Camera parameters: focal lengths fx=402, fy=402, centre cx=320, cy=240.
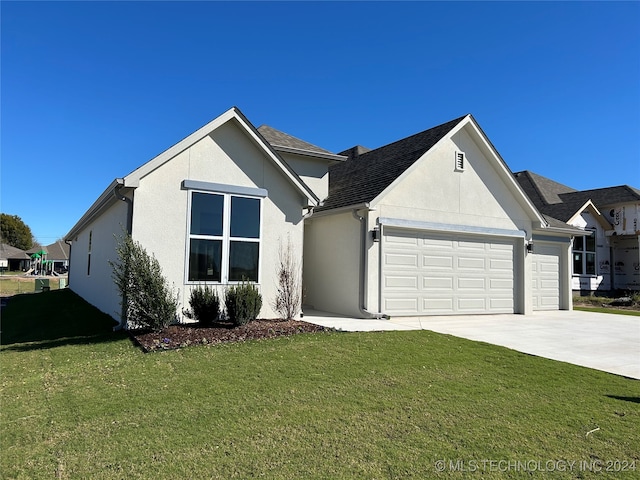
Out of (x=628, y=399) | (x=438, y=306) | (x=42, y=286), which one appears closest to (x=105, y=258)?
(x=438, y=306)

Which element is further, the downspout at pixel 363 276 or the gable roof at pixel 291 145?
the gable roof at pixel 291 145

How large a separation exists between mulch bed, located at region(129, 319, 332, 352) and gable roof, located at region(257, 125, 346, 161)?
6784 millimetres

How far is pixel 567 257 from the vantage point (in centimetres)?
1653

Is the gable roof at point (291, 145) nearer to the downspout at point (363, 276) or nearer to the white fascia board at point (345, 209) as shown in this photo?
the white fascia board at point (345, 209)

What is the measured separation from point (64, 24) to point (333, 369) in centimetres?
1260

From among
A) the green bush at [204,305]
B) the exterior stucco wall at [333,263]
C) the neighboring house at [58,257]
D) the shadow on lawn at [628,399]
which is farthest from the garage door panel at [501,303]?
the neighboring house at [58,257]

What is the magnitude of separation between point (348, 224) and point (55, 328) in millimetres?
8258

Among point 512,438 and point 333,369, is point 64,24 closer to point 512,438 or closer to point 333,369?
point 333,369

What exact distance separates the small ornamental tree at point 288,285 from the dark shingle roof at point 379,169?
2734 millimetres

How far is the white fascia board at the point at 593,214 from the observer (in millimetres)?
23625

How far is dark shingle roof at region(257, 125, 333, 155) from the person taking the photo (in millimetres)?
14456

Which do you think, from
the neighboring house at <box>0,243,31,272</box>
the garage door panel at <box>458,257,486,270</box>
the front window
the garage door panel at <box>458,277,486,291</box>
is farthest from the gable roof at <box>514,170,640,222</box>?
the neighboring house at <box>0,243,31,272</box>

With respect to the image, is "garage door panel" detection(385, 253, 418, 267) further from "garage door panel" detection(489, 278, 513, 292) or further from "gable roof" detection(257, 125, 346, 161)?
"gable roof" detection(257, 125, 346, 161)

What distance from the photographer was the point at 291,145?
47.6ft
